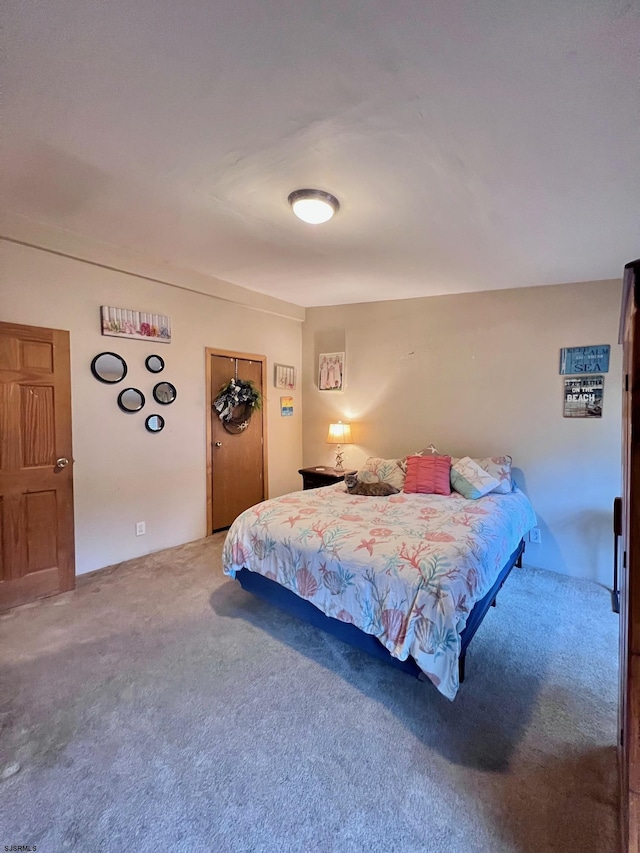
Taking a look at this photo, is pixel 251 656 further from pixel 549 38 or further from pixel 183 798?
pixel 549 38

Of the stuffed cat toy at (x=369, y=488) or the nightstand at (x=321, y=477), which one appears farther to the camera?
the nightstand at (x=321, y=477)

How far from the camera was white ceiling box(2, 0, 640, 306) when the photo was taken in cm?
114

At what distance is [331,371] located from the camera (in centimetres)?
477

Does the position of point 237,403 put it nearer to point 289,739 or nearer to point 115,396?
point 115,396

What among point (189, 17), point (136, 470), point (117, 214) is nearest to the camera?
point (189, 17)

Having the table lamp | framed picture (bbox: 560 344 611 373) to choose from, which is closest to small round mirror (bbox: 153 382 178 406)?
the table lamp

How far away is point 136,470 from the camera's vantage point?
3.40 meters

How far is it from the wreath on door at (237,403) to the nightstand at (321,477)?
901 mm

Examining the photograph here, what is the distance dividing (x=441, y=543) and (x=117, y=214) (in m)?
2.80

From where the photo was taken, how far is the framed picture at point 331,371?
4.69 metres

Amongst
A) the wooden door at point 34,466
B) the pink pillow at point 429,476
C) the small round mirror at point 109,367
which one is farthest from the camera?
the pink pillow at point 429,476

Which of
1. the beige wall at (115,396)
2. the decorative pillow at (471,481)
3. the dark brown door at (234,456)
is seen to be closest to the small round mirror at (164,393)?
the beige wall at (115,396)

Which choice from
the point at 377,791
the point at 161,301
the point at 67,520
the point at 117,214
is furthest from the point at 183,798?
the point at 161,301

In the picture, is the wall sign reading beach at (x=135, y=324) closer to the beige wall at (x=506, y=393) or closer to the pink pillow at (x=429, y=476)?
the beige wall at (x=506, y=393)
